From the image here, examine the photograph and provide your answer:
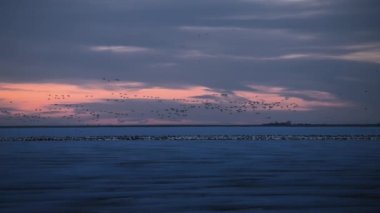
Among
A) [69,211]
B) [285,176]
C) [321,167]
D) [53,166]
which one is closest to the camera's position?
[69,211]

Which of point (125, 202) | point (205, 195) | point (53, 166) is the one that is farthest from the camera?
point (53, 166)

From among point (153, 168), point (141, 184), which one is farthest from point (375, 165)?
point (141, 184)

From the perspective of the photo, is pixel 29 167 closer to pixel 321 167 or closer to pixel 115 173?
pixel 115 173

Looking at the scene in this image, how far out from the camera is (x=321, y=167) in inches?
1298

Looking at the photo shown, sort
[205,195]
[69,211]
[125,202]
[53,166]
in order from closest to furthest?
1. [69,211]
2. [125,202]
3. [205,195]
4. [53,166]

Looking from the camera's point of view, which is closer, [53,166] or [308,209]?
[308,209]

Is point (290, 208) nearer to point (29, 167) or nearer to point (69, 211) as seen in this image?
point (69, 211)

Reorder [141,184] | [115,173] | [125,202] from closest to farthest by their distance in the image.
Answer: [125,202]
[141,184]
[115,173]

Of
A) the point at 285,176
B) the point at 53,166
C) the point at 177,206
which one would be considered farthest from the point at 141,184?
the point at 53,166

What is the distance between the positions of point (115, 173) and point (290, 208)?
49.0ft

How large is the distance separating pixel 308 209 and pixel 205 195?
4936 millimetres

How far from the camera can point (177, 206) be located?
61.4 ft

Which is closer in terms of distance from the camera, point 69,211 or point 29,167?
point 69,211

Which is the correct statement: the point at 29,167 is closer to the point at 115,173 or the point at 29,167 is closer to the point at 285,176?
the point at 115,173
